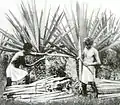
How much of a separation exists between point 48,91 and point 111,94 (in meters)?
0.83

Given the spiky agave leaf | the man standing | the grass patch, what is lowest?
the grass patch

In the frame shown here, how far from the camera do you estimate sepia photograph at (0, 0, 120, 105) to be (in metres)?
3.96

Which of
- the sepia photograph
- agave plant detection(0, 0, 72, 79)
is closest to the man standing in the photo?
the sepia photograph

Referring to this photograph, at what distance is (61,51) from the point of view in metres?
3.99

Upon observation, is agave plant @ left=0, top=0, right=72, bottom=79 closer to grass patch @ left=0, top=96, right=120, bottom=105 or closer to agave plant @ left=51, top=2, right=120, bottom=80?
agave plant @ left=51, top=2, right=120, bottom=80

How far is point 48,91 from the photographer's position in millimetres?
4000

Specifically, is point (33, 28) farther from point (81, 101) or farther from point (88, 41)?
point (81, 101)

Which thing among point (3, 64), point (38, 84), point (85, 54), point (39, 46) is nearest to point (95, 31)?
point (85, 54)

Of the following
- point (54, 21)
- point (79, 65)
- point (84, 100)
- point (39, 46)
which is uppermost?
point (54, 21)

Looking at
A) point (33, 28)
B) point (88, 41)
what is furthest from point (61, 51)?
point (33, 28)

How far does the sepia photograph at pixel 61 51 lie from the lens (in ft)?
13.0

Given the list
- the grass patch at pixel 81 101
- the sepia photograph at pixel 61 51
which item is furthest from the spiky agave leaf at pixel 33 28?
the grass patch at pixel 81 101

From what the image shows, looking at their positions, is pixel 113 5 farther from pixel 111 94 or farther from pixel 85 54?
pixel 111 94

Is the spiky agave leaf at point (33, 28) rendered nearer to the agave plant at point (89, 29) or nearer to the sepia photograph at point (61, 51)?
the sepia photograph at point (61, 51)
